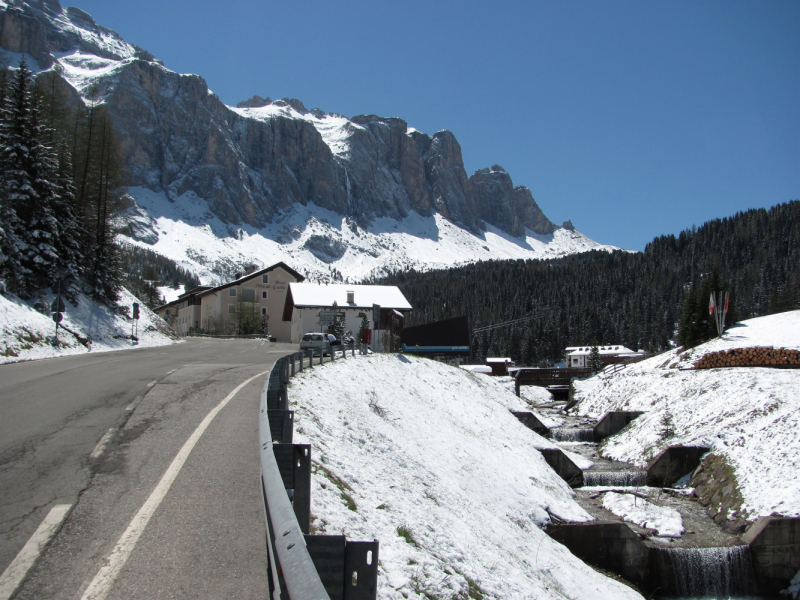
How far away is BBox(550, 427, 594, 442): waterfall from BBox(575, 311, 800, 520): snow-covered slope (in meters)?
2.23

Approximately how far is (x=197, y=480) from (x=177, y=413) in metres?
4.88

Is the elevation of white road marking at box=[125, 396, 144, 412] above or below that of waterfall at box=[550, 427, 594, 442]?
above

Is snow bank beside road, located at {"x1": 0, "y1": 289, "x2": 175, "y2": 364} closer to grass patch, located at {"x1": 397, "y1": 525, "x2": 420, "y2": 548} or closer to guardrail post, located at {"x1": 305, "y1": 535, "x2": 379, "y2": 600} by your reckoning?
grass patch, located at {"x1": 397, "y1": 525, "x2": 420, "y2": 548}

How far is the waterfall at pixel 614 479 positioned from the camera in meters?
23.7

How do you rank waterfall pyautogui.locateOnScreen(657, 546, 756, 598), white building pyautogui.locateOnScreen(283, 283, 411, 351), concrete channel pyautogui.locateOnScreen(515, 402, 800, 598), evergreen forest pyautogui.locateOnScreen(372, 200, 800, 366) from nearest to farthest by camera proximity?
concrete channel pyautogui.locateOnScreen(515, 402, 800, 598) < waterfall pyautogui.locateOnScreen(657, 546, 756, 598) < white building pyautogui.locateOnScreen(283, 283, 411, 351) < evergreen forest pyautogui.locateOnScreen(372, 200, 800, 366)

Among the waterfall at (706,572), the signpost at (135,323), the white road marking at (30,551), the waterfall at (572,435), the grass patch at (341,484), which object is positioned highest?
the signpost at (135,323)

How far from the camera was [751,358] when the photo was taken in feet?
98.4

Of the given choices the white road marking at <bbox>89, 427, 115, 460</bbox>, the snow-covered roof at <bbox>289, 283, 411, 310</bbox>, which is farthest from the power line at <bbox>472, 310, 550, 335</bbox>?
the white road marking at <bbox>89, 427, 115, 460</bbox>

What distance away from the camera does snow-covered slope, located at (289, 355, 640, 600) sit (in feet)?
25.3

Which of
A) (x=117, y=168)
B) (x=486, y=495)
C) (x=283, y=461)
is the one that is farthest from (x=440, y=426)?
(x=117, y=168)

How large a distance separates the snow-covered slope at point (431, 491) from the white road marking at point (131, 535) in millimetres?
1917

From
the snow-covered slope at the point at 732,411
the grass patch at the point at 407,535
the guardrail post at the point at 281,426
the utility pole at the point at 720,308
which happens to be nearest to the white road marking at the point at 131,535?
the guardrail post at the point at 281,426

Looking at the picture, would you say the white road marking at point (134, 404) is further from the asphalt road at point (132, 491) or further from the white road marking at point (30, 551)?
the white road marking at point (30, 551)

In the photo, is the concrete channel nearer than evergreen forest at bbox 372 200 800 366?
Yes
